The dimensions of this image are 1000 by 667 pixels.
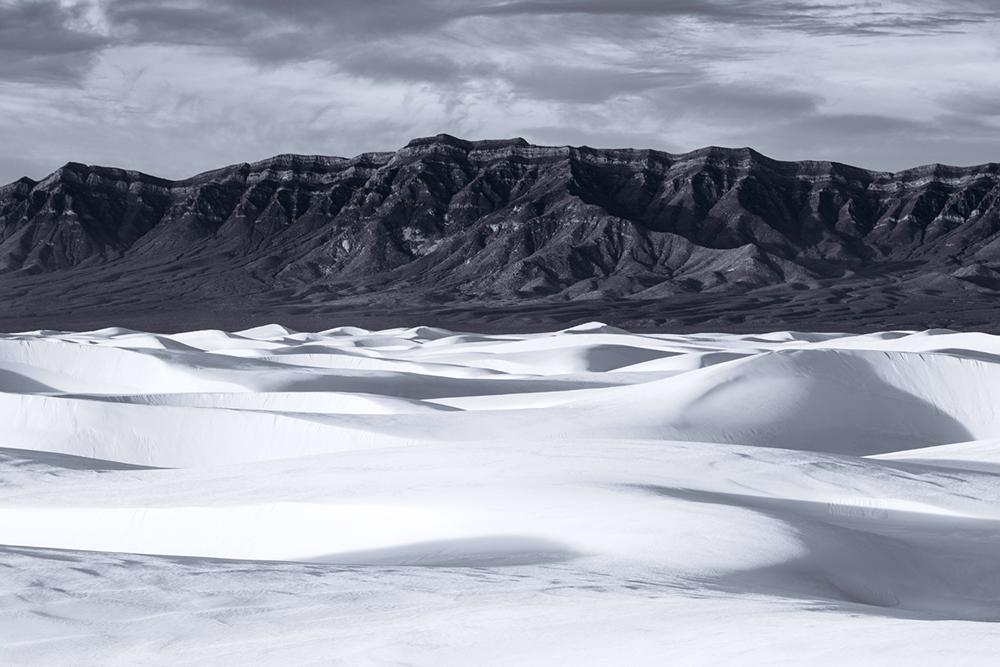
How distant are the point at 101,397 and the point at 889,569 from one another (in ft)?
50.7

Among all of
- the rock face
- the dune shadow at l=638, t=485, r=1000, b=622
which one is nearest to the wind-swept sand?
the dune shadow at l=638, t=485, r=1000, b=622

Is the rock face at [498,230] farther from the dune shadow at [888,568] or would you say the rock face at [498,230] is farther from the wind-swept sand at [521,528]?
the dune shadow at [888,568]

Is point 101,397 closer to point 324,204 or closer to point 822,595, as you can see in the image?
point 822,595

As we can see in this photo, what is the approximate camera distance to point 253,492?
355 inches

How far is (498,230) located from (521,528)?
4925 inches

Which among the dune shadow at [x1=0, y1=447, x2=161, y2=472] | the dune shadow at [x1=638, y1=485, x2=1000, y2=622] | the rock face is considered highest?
the rock face

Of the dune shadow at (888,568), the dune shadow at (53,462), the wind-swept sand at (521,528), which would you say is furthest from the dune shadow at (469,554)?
A: the dune shadow at (53,462)

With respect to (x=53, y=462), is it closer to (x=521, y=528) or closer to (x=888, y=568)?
(x=521, y=528)

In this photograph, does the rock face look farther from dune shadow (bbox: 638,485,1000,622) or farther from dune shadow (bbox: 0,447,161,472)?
dune shadow (bbox: 638,485,1000,622)

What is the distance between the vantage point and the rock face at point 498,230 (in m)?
111

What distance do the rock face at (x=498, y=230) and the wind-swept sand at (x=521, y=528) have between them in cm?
8039

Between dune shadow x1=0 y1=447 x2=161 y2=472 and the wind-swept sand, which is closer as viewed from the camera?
the wind-swept sand

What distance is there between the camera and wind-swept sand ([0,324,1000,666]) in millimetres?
3961

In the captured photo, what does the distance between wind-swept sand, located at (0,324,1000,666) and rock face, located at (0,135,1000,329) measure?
264 feet
